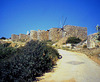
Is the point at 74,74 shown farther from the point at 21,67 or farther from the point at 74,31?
the point at 74,31

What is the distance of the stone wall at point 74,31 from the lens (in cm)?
2955

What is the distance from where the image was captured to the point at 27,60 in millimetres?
5051

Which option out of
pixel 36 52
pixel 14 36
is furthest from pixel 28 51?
pixel 14 36

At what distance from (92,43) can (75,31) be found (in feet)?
50.4

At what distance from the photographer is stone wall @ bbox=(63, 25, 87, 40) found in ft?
96.9

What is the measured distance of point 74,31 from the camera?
30438 millimetres

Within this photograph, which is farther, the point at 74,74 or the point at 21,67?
the point at 74,74

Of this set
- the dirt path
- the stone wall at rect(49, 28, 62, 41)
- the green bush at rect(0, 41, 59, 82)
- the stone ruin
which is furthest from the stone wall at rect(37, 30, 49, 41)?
the green bush at rect(0, 41, 59, 82)

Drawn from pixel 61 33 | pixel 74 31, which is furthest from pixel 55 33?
Answer: pixel 74 31

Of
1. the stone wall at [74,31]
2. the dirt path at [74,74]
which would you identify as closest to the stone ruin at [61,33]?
the stone wall at [74,31]

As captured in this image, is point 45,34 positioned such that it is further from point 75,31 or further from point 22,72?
point 22,72

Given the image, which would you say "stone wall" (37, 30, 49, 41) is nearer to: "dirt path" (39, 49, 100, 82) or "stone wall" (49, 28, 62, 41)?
"stone wall" (49, 28, 62, 41)

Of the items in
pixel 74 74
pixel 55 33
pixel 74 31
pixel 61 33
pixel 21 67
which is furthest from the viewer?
pixel 55 33

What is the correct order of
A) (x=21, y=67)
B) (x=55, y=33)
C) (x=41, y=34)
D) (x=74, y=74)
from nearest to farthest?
(x=21, y=67), (x=74, y=74), (x=55, y=33), (x=41, y=34)
